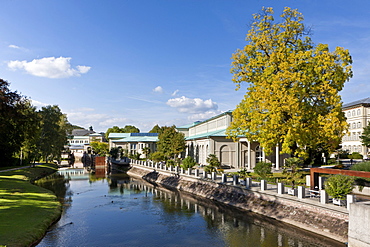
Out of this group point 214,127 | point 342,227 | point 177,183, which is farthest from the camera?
point 214,127

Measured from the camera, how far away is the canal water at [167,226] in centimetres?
1738

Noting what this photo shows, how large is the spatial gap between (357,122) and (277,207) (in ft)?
203

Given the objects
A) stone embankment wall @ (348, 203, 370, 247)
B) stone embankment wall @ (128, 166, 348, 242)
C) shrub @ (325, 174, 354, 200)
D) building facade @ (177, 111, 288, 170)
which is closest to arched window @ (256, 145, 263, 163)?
building facade @ (177, 111, 288, 170)

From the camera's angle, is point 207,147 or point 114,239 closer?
point 114,239

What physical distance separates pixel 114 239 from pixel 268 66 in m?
23.7

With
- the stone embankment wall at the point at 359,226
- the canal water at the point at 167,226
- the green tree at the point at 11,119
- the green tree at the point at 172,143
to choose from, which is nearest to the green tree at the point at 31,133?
the green tree at the point at 11,119

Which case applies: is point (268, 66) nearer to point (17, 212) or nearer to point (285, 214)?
point (285, 214)

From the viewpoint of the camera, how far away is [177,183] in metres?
39.9

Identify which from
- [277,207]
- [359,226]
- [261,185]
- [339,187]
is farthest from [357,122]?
[359,226]

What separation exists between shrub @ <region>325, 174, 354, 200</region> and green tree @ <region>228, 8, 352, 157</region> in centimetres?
889

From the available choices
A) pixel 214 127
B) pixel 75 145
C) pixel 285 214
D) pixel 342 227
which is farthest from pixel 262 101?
pixel 75 145

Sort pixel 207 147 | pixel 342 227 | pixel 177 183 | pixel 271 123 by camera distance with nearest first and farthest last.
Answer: pixel 342 227 < pixel 271 123 < pixel 177 183 < pixel 207 147

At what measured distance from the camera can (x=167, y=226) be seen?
2095 centimetres

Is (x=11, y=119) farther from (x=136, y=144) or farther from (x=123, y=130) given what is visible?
(x=123, y=130)
